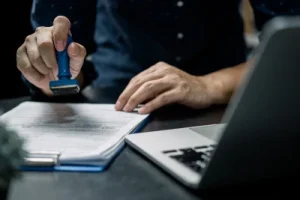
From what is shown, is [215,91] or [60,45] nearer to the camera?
[60,45]

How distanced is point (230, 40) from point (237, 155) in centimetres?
76

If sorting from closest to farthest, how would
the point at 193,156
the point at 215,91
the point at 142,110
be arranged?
the point at 193,156 < the point at 142,110 < the point at 215,91

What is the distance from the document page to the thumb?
63mm

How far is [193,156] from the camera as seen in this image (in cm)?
57

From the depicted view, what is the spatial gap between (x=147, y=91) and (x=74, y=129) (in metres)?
0.17

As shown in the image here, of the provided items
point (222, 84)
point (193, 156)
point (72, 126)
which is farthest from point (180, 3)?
point (193, 156)

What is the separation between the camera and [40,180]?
551 millimetres

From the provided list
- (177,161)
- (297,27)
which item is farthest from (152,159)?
(297,27)

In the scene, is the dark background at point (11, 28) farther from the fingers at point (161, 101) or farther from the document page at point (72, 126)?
the fingers at point (161, 101)

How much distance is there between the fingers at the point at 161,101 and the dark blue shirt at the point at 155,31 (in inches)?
11.3

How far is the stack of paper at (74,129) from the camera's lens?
0.59m

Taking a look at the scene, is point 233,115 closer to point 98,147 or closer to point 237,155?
point 237,155

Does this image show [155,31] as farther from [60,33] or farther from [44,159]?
[44,159]

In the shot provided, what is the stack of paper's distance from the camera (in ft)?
1.95
